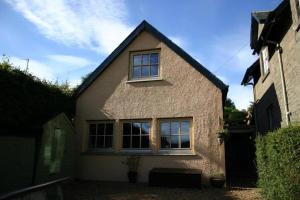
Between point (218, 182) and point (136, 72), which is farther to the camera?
point (136, 72)

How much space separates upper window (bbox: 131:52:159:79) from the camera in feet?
49.4

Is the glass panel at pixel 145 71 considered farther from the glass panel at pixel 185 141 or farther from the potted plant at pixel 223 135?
the potted plant at pixel 223 135

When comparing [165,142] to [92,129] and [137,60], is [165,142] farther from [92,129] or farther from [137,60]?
[137,60]

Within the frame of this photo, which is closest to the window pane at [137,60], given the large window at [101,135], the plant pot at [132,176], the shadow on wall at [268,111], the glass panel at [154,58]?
the glass panel at [154,58]

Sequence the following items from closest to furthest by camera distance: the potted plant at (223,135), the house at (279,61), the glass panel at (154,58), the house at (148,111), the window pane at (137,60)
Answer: the house at (279,61), the potted plant at (223,135), the house at (148,111), the glass panel at (154,58), the window pane at (137,60)

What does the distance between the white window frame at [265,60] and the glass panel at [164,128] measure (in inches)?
197

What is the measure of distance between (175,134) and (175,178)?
2237mm

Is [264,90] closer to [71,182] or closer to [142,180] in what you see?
[142,180]

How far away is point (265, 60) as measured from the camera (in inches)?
576

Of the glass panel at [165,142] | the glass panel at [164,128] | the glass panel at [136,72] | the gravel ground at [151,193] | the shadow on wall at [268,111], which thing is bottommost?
the gravel ground at [151,193]

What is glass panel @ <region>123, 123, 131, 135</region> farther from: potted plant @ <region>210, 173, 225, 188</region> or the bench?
potted plant @ <region>210, 173, 225, 188</region>

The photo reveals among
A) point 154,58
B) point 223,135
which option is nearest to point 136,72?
point 154,58

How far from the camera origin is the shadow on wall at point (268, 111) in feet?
42.1

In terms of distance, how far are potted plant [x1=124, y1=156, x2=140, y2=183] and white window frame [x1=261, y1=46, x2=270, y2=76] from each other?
22.9ft
